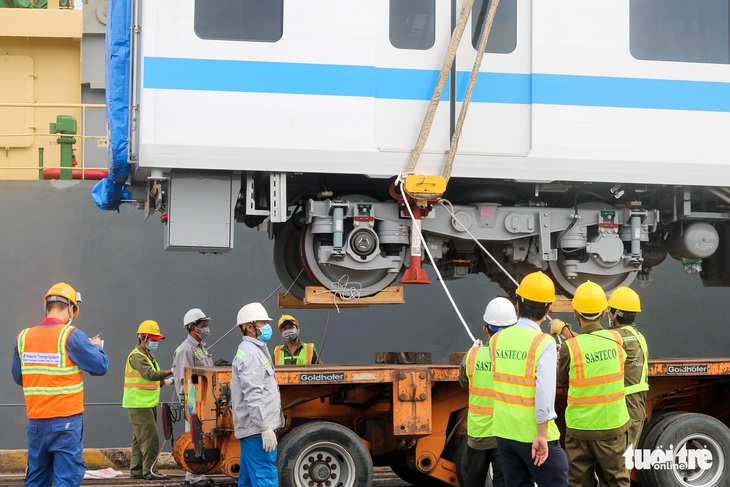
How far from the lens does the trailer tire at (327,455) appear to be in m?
7.87

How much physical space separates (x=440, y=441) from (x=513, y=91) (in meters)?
2.87

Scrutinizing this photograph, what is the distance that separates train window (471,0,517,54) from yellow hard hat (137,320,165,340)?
4.54 m

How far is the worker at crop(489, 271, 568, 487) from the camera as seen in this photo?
237 inches

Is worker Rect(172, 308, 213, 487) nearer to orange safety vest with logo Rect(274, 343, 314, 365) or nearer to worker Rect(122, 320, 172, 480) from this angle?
worker Rect(122, 320, 172, 480)

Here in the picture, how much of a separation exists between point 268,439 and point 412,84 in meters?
2.97

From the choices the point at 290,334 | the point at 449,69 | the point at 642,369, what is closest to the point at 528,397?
the point at 642,369

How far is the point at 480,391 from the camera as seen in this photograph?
23.1ft

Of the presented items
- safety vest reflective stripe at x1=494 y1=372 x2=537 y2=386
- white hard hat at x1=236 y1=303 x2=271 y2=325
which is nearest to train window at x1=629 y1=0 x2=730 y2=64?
safety vest reflective stripe at x1=494 y1=372 x2=537 y2=386

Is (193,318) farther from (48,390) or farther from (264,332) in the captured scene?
(48,390)

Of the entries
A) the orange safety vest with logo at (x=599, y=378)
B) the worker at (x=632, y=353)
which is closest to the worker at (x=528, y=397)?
the orange safety vest with logo at (x=599, y=378)

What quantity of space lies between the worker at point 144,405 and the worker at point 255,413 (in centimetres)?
325

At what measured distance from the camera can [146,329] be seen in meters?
10.7

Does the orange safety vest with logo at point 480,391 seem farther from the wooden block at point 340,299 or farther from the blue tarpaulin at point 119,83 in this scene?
the blue tarpaulin at point 119,83

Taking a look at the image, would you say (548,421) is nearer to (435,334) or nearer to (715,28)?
(715,28)
